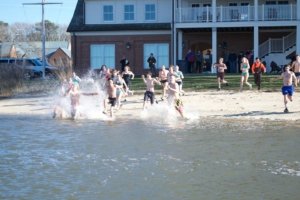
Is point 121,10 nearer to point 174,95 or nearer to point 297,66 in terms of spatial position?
point 297,66

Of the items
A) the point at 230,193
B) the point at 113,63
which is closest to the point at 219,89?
the point at 113,63

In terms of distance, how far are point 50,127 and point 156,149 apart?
21.3 feet

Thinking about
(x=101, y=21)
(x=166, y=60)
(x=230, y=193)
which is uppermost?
(x=101, y=21)

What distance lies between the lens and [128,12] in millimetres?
43812

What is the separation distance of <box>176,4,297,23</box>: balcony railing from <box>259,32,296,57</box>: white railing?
139cm

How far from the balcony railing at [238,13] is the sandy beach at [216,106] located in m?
10.3

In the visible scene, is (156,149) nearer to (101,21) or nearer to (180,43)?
(180,43)

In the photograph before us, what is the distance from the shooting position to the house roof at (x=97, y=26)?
42469mm

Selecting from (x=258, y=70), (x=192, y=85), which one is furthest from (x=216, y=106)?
(x=192, y=85)

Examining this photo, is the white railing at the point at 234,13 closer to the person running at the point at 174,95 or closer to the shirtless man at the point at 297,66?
the shirtless man at the point at 297,66

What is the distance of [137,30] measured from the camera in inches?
1683

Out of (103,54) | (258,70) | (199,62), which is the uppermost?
(103,54)

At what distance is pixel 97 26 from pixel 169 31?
5241mm

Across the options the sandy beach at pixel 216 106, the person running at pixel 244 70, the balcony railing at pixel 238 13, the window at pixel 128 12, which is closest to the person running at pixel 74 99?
the sandy beach at pixel 216 106
